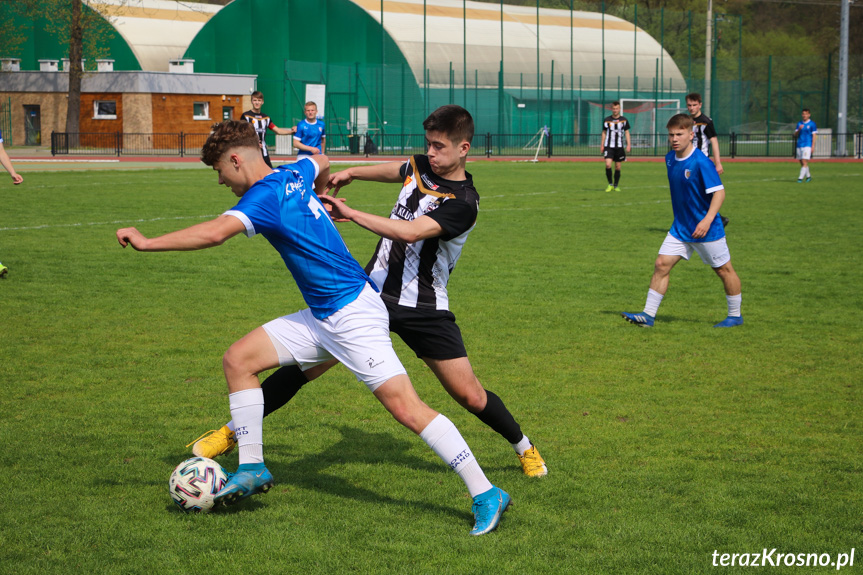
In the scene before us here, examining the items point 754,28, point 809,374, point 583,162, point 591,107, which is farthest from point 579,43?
point 809,374

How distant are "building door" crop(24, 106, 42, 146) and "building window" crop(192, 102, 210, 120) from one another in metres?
9.63

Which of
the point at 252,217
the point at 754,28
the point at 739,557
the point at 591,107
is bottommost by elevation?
the point at 739,557

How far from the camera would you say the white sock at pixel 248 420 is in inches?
171

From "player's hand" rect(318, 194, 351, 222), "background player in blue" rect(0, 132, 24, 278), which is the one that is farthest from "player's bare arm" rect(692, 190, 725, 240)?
"background player in blue" rect(0, 132, 24, 278)

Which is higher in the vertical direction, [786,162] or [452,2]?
[452,2]

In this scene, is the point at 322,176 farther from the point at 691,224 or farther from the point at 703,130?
the point at 703,130

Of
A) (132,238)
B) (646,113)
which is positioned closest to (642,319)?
(132,238)

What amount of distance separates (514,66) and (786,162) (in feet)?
63.1

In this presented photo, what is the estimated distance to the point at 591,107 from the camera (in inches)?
2144

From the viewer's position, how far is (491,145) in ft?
155

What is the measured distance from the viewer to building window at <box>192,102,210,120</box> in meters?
49.4

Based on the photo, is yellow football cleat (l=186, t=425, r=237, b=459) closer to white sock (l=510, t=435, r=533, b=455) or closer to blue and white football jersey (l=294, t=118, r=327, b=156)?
white sock (l=510, t=435, r=533, b=455)

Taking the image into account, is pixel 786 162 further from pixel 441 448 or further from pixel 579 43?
pixel 441 448

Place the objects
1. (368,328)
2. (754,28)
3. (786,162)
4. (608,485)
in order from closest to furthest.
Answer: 1. (368,328)
2. (608,485)
3. (786,162)
4. (754,28)
